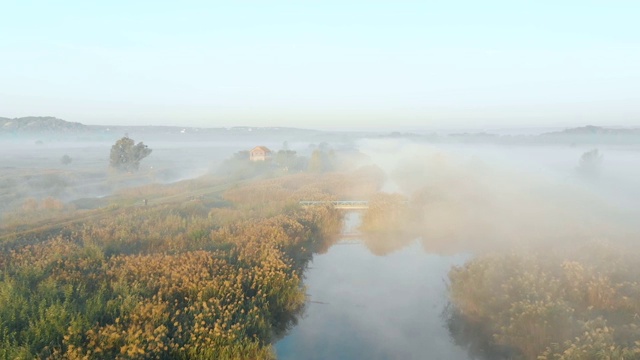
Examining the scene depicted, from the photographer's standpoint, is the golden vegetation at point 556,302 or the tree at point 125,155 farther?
the tree at point 125,155

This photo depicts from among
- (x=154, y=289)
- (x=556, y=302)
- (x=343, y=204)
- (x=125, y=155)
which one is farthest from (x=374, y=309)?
(x=125, y=155)

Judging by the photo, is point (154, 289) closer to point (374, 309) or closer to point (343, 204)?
point (374, 309)

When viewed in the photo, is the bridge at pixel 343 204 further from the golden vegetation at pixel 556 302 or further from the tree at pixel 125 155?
the tree at pixel 125 155

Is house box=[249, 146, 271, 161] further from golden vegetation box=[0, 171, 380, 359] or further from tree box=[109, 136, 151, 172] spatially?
golden vegetation box=[0, 171, 380, 359]

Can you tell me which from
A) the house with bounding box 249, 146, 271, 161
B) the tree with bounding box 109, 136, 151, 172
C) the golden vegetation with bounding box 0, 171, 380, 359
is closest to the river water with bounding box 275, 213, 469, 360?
the golden vegetation with bounding box 0, 171, 380, 359

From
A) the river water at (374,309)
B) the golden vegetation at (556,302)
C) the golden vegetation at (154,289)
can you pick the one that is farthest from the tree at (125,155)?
the golden vegetation at (556,302)
